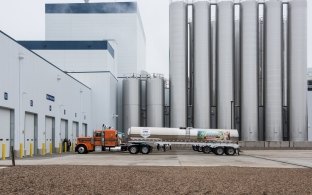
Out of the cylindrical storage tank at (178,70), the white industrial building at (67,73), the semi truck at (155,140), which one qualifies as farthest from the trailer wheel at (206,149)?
the cylindrical storage tank at (178,70)

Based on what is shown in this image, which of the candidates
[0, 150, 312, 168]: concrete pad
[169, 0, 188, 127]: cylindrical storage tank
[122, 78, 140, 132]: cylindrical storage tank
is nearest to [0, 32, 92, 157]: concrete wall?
[0, 150, 312, 168]: concrete pad

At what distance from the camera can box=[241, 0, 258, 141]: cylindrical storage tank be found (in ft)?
235

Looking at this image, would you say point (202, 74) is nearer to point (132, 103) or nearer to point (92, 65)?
point (132, 103)

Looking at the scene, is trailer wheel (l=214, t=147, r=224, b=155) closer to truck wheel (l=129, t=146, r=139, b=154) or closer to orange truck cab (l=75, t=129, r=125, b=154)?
truck wheel (l=129, t=146, r=139, b=154)

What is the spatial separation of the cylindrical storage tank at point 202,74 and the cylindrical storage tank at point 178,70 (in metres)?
1.65

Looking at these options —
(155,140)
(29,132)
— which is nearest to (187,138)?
(155,140)

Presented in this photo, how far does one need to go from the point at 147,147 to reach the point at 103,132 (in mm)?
5039

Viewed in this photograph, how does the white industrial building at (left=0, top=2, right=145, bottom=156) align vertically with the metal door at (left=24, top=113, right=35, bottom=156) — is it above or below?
above

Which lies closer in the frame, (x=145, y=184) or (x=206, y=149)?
(x=145, y=184)

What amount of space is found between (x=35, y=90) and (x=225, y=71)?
1325 inches

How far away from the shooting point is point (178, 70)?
7331cm

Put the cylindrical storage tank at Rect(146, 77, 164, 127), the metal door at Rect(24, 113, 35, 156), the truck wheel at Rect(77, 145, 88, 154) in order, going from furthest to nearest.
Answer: the cylindrical storage tank at Rect(146, 77, 164, 127) → the truck wheel at Rect(77, 145, 88, 154) → the metal door at Rect(24, 113, 35, 156)

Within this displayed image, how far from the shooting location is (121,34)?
279 feet

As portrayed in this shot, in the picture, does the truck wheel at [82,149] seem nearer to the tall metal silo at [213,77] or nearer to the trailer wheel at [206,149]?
the trailer wheel at [206,149]
